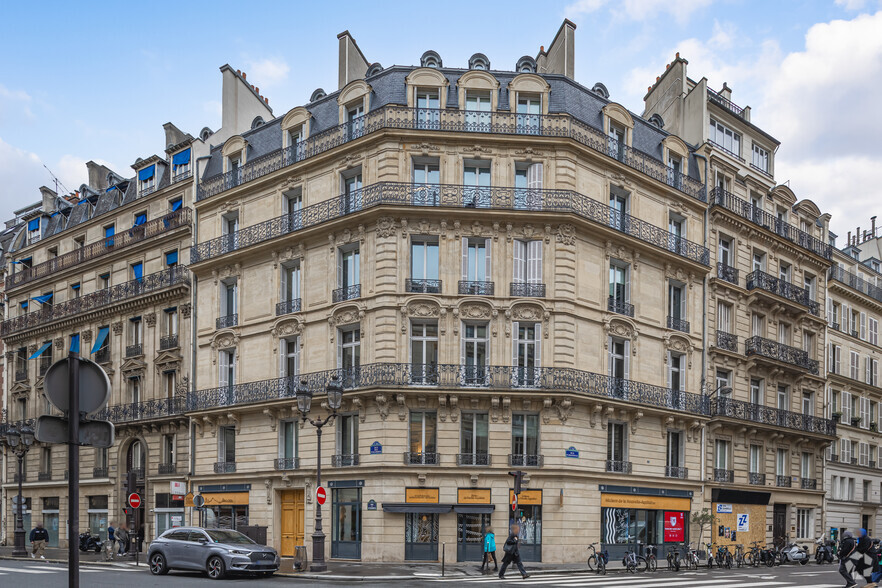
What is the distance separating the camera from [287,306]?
102ft

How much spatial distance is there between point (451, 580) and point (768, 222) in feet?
80.9

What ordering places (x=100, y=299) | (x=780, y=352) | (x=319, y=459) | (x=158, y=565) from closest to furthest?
(x=158, y=565) → (x=319, y=459) → (x=780, y=352) → (x=100, y=299)

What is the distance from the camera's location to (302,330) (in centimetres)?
3042

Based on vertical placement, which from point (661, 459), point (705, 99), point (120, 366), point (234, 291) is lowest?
point (661, 459)

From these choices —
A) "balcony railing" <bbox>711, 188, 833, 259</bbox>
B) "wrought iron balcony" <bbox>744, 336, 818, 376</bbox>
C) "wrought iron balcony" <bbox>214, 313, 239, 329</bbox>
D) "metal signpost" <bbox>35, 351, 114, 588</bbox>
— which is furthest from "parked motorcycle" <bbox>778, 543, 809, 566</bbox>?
"metal signpost" <bbox>35, 351, 114, 588</bbox>

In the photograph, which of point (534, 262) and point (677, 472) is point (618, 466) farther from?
point (534, 262)

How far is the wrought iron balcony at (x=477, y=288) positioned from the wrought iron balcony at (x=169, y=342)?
45.4ft

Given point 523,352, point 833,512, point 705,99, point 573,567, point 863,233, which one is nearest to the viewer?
point 573,567

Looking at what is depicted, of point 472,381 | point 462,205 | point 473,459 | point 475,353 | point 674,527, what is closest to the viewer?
point 473,459

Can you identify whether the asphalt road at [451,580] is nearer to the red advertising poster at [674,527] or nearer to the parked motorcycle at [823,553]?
the red advertising poster at [674,527]

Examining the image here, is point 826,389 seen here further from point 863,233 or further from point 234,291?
point 234,291

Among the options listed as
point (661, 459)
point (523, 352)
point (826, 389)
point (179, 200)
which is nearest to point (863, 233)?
point (826, 389)

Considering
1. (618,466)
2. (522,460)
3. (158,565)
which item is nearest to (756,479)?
(618,466)

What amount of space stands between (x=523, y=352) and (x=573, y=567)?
6.56m
